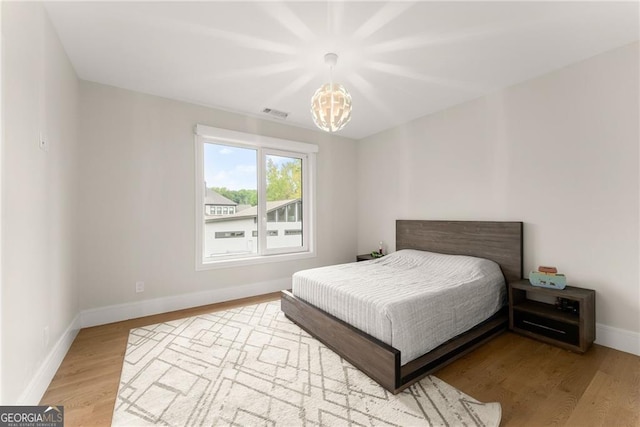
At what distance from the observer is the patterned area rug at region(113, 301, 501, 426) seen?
5.02ft

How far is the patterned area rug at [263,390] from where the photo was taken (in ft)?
5.02

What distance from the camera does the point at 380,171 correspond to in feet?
14.6

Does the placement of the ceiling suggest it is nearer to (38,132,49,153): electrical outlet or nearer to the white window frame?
the white window frame

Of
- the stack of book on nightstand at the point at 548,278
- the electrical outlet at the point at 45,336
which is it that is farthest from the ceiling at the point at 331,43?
the electrical outlet at the point at 45,336

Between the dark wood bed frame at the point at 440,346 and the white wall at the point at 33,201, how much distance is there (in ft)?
6.15

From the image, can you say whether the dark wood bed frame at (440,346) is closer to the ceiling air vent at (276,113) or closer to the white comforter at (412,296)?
the white comforter at (412,296)

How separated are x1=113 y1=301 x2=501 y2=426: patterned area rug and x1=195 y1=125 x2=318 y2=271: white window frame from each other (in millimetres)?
1251

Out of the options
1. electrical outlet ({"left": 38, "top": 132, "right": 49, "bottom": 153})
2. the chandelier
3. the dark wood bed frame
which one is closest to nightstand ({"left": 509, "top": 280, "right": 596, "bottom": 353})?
the dark wood bed frame

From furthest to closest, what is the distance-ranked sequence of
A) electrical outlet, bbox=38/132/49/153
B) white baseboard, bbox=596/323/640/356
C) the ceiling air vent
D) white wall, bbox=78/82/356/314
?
the ceiling air vent, white wall, bbox=78/82/356/314, white baseboard, bbox=596/323/640/356, electrical outlet, bbox=38/132/49/153

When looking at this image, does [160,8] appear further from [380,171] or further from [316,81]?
[380,171]

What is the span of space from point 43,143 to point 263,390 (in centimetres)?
222

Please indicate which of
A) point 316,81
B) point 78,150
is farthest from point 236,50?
point 78,150

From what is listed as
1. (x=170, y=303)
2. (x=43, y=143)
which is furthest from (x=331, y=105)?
(x=170, y=303)

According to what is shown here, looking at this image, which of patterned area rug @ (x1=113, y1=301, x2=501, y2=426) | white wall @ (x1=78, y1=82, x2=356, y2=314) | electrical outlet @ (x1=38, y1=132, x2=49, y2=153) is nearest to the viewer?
patterned area rug @ (x1=113, y1=301, x2=501, y2=426)
